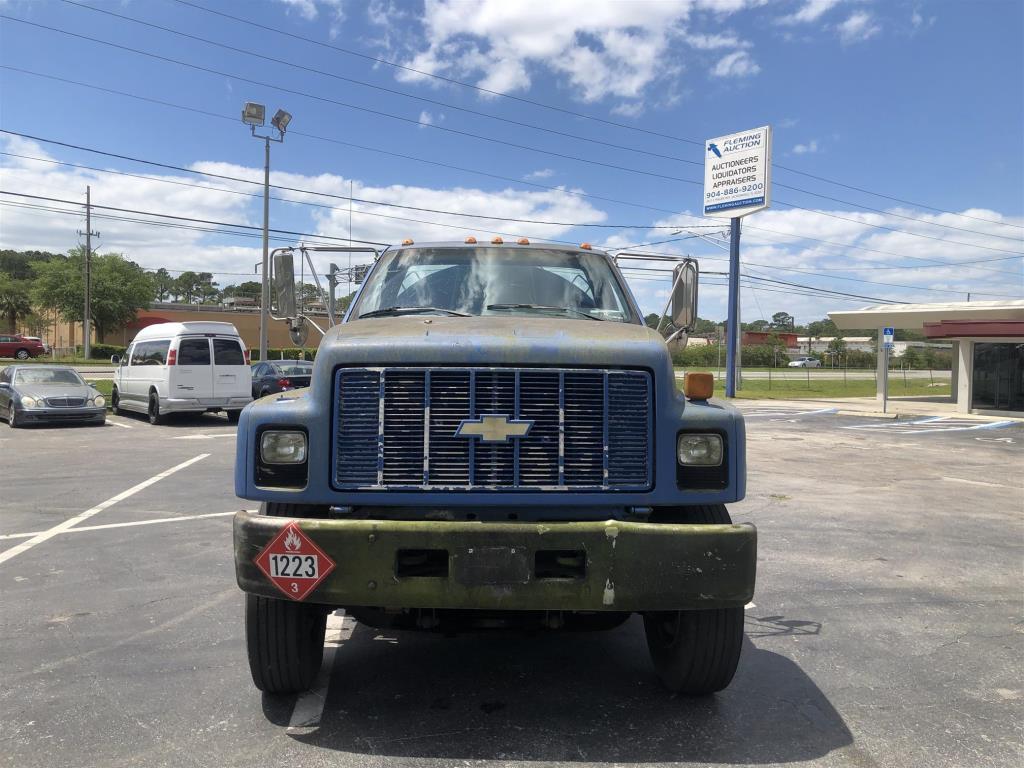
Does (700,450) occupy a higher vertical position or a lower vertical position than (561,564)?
higher

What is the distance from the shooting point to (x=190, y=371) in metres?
17.5

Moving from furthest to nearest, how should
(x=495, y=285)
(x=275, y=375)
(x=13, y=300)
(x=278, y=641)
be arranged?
(x=13, y=300) < (x=275, y=375) < (x=495, y=285) < (x=278, y=641)

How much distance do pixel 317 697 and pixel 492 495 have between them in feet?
4.60

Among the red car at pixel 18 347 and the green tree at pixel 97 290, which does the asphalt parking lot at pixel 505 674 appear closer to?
the red car at pixel 18 347

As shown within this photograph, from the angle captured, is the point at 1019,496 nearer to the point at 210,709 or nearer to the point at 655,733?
the point at 655,733

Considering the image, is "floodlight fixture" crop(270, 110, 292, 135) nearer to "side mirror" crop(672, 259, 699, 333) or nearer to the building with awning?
the building with awning

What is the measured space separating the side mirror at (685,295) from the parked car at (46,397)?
15734mm

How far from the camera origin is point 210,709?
3.56 metres

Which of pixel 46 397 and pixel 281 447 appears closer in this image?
pixel 281 447

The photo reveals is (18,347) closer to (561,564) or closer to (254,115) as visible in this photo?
(254,115)

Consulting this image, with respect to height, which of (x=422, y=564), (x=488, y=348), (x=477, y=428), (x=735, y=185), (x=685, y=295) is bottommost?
(x=422, y=564)

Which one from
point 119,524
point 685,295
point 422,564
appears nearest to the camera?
point 422,564

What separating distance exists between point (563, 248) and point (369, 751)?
3.12 meters

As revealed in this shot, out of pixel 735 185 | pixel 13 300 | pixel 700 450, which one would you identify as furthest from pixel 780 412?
pixel 13 300
